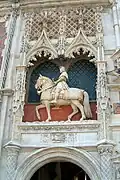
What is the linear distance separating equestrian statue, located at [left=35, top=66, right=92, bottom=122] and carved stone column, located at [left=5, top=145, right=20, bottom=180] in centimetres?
130

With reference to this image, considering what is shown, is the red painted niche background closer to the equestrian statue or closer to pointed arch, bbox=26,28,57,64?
the equestrian statue

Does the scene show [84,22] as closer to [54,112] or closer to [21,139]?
[54,112]

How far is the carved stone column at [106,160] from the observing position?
7.70 m

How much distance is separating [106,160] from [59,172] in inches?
165

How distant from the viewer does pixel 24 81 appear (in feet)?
31.4

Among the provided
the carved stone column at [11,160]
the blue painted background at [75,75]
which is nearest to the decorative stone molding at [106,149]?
the blue painted background at [75,75]

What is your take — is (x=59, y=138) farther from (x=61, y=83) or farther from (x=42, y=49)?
(x=42, y=49)

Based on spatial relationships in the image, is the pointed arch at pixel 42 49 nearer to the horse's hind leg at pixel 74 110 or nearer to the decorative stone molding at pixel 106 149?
the horse's hind leg at pixel 74 110

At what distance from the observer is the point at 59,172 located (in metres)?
11.6

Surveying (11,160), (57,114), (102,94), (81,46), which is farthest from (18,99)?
(81,46)

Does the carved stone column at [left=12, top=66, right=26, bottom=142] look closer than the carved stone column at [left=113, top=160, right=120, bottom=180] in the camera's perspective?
No

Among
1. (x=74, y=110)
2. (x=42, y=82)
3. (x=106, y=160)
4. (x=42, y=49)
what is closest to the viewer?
(x=106, y=160)

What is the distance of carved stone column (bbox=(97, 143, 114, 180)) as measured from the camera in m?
7.70

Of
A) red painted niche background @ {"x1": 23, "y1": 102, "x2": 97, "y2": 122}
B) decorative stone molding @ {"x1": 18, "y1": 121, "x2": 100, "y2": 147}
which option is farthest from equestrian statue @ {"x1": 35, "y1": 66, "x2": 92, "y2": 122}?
decorative stone molding @ {"x1": 18, "y1": 121, "x2": 100, "y2": 147}
